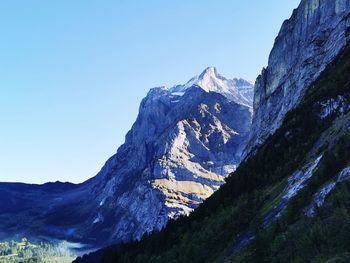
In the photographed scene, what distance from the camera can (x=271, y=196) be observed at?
307ft

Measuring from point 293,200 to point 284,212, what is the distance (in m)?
2.71

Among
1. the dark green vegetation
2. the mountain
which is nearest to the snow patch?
the mountain

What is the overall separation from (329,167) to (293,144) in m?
43.4

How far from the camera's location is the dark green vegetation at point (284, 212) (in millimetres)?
53250

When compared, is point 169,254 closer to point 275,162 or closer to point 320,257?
point 275,162

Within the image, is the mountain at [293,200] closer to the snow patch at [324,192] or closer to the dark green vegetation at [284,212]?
the snow patch at [324,192]

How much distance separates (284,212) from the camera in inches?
2874

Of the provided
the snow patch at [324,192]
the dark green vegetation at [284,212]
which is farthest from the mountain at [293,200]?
the dark green vegetation at [284,212]

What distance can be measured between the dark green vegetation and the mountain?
0.13m

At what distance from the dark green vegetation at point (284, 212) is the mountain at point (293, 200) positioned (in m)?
0.13

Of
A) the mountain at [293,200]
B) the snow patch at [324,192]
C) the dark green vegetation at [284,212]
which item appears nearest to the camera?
the dark green vegetation at [284,212]

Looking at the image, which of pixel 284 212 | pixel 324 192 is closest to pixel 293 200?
pixel 284 212

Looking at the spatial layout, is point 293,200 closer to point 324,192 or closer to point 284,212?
point 284,212

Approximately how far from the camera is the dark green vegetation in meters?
53.2
